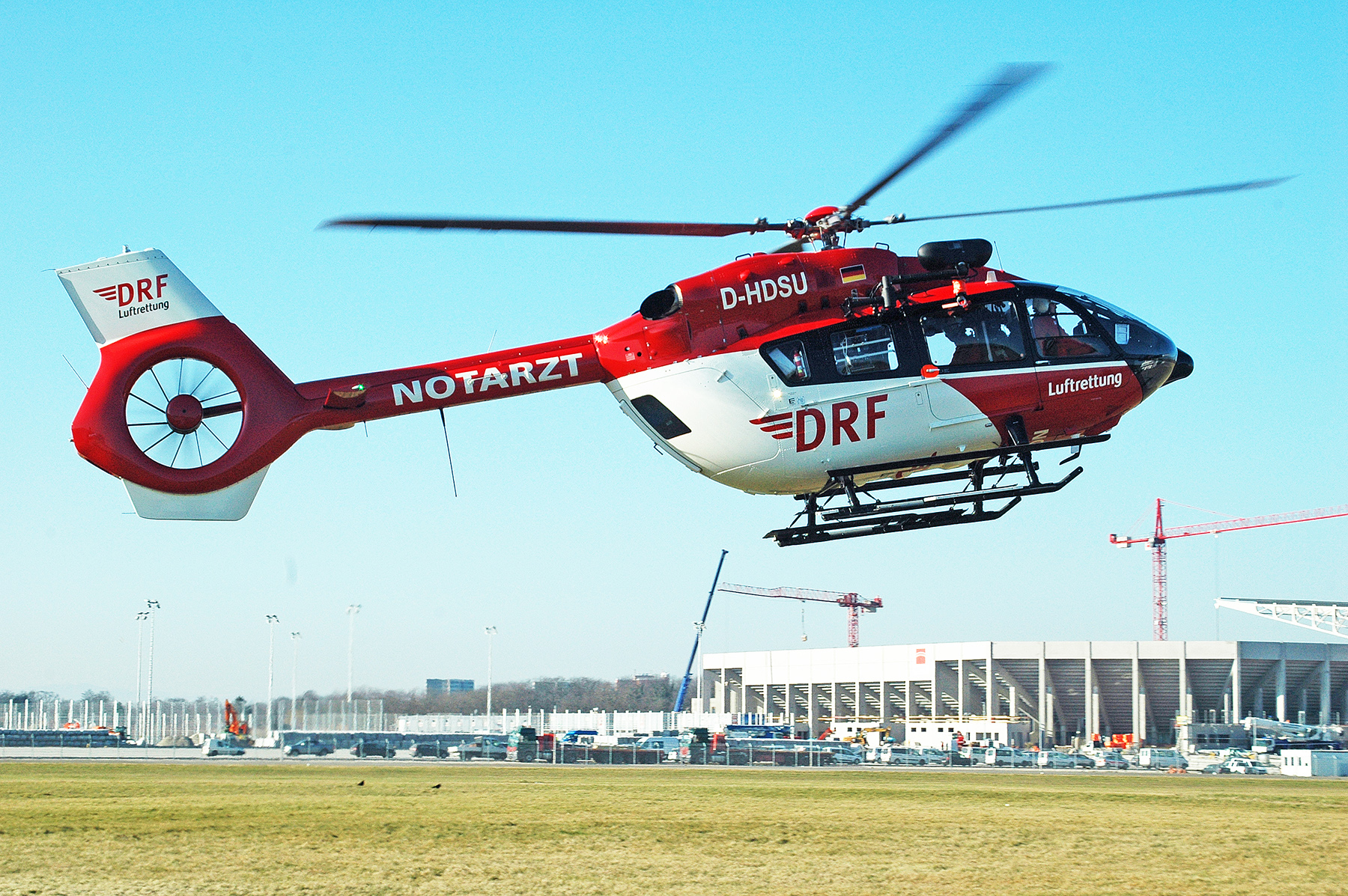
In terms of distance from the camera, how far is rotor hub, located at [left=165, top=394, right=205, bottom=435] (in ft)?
65.9

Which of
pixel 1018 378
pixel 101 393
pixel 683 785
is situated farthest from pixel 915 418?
pixel 683 785

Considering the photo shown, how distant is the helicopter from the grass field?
234 inches

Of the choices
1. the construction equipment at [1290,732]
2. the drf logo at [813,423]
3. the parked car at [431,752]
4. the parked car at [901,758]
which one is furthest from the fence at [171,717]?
the drf logo at [813,423]

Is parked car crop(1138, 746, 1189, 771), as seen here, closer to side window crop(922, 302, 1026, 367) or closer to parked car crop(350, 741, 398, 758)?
parked car crop(350, 741, 398, 758)

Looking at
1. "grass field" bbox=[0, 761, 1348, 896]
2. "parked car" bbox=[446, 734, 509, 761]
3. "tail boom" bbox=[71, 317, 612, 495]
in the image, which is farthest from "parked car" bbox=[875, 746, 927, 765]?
"tail boom" bbox=[71, 317, 612, 495]

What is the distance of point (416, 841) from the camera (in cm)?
2520

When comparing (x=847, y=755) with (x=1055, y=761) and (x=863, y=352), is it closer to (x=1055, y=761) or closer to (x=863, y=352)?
(x=1055, y=761)

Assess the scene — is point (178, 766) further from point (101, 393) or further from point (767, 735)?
point (767, 735)

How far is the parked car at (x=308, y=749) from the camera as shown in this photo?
72062 millimetres

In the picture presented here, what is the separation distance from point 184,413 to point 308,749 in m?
57.4

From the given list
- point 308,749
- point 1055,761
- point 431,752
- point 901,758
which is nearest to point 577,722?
point 308,749

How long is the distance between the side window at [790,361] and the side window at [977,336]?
6.70ft

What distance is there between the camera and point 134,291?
20359 mm

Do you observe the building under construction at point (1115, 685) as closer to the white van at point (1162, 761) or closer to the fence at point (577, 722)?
the fence at point (577, 722)
